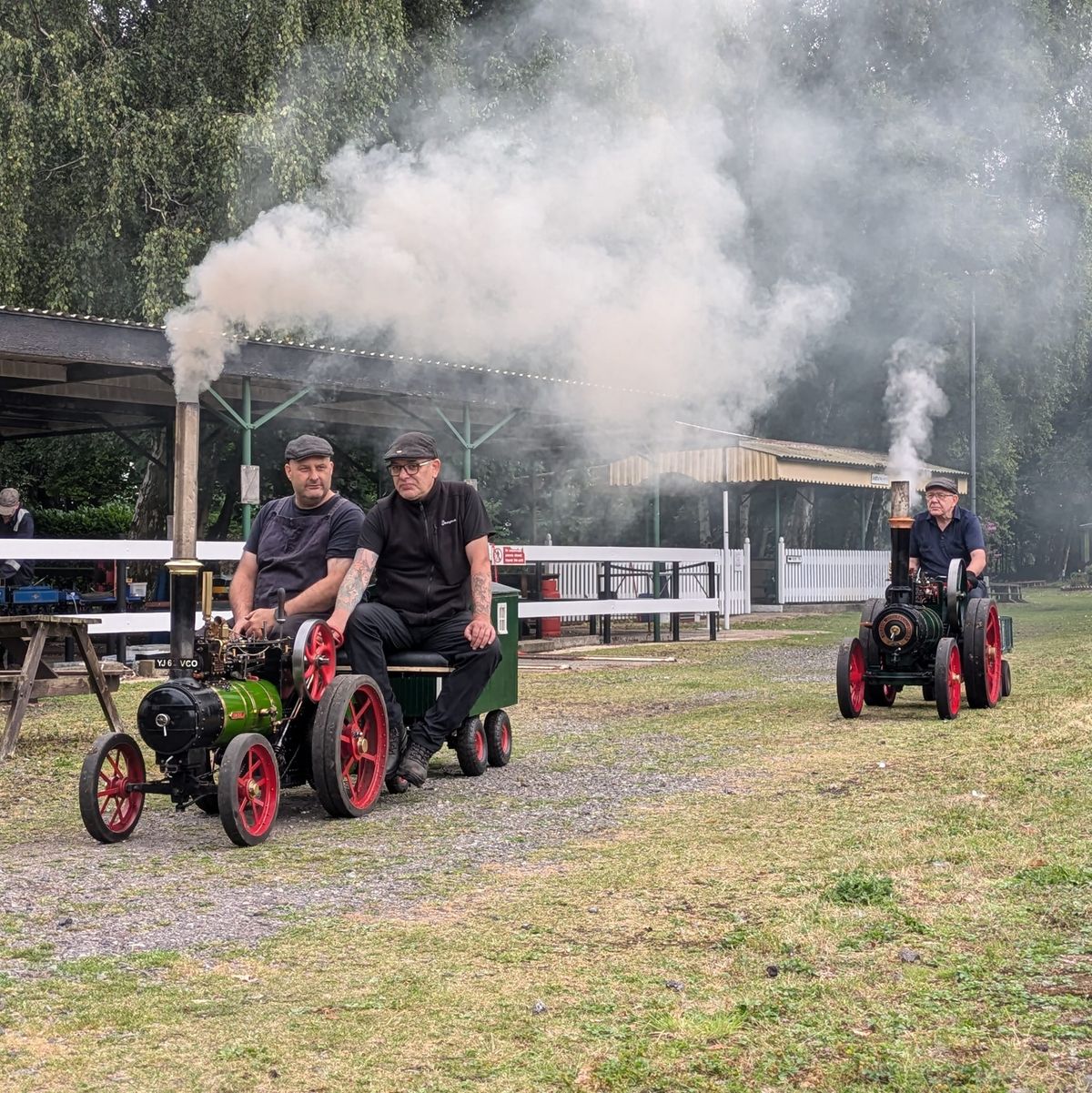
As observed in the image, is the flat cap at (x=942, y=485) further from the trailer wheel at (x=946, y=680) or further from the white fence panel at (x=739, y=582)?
the white fence panel at (x=739, y=582)

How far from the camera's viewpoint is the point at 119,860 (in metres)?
5.33

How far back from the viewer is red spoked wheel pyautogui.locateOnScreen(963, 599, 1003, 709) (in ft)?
31.3

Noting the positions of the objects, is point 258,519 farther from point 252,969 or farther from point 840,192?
point 840,192

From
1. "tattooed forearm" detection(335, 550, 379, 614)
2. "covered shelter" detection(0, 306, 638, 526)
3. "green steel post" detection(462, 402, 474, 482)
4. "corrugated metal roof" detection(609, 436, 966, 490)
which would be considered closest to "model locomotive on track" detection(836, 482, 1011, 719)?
"tattooed forearm" detection(335, 550, 379, 614)

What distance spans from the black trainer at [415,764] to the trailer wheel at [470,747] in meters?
0.40

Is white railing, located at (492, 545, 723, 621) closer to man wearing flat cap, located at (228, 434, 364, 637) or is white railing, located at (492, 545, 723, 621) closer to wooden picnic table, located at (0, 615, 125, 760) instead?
wooden picnic table, located at (0, 615, 125, 760)

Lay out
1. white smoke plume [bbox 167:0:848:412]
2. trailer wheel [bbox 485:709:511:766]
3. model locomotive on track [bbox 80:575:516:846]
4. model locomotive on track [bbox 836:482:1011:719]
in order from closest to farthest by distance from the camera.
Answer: model locomotive on track [bbox 80:575:516:846]
trailer wheel [bbox 485:709:511:766]
model locomotive on track [bbox 836:482:1011:719]
white smoke plume [bbox 167:0:848:412]

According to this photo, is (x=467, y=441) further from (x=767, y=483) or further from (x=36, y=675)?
(x=767, y=483)

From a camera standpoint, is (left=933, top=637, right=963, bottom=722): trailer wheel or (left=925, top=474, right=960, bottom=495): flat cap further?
(left=925, top=474, right=960, bottom=495): flat cap

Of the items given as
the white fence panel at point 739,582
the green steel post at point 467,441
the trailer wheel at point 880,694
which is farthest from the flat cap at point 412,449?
the white fence panel at point 739,582

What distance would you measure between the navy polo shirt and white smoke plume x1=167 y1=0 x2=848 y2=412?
4788mm

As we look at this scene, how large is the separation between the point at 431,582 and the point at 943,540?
14.9 feet

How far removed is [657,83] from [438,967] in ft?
62.7

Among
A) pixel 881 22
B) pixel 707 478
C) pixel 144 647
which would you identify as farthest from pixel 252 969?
pixel 881 22
